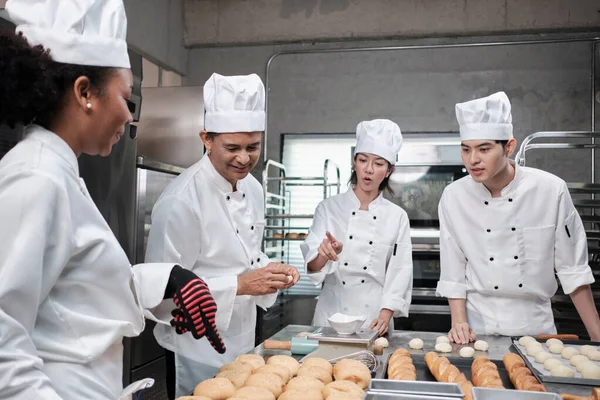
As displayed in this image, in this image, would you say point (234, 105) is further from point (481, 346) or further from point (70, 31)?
point (481, 346)

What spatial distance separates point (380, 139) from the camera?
2928mm

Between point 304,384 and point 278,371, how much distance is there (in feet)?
0.40

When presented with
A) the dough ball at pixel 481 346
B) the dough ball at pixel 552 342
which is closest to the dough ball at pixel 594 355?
the dough ball at pixel 552 342

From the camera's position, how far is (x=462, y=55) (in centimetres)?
584

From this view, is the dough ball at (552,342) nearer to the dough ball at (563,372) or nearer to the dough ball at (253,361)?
the dough ball at (563,372)

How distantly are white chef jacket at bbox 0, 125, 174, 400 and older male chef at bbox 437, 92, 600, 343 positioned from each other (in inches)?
65.4

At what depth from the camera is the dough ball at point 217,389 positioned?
1439 millimetres

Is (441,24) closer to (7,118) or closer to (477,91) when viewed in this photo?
(477,91)

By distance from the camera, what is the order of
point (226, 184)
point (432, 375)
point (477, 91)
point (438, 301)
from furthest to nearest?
point (477, 91), point (438, 301), point (226, 184), point (432, 375)

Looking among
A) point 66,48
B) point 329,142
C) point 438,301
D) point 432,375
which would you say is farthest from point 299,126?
point 66,48

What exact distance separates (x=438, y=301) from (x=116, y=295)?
4116 millimetres

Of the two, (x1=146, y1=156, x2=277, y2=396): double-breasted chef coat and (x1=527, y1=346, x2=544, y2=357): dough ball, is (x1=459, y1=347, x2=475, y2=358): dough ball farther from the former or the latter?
(x1=146, y1=156, x2=277, y2=396): double-breasted chef coat

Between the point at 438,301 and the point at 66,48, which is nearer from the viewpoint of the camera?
the point at 66,48

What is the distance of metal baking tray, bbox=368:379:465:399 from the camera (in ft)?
4.47
